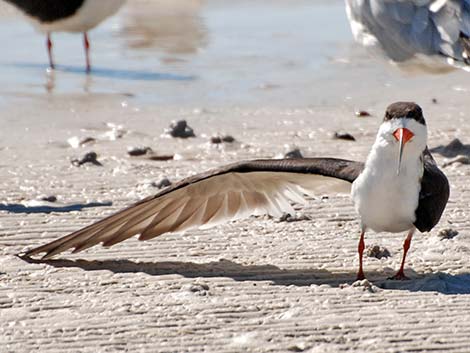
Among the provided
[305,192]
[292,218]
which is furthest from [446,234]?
[292,218]

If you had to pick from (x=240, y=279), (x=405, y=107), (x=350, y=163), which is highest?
(x=405, y=107)

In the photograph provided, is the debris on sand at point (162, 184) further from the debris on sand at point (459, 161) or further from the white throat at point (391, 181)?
the white throat at point (391, 181)

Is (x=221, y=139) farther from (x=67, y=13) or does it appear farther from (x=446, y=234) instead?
(x=67, y=13)

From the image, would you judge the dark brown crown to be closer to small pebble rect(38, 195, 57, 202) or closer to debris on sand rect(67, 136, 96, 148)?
small pebble rect(38, 195, 57, 202)

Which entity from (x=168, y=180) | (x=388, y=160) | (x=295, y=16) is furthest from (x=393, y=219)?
(x=295, y=16)

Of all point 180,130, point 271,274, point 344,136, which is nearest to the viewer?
point 271,274

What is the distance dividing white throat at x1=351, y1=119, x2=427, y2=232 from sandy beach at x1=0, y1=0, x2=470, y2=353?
0.86ft

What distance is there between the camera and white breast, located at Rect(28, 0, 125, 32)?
35.0 ft

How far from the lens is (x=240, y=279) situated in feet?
15.4

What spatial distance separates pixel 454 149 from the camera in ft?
22.7

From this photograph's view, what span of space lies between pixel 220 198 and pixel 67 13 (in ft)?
18.8

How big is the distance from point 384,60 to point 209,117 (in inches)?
46.5

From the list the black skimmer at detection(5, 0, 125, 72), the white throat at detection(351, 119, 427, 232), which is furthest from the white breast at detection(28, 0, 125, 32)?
the white throat at detection(351, 119, 427, 232)

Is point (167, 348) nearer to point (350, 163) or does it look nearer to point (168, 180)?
point (350, 163)
